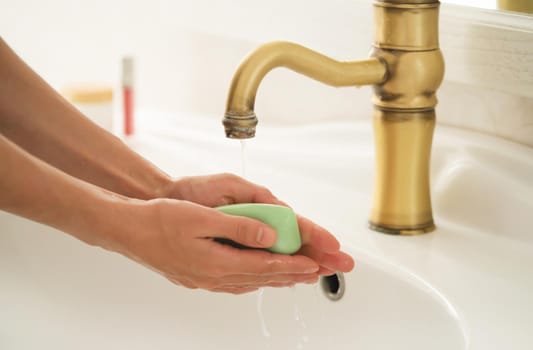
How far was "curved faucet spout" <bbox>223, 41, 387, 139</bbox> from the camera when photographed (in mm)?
664

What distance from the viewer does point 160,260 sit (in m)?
0.58

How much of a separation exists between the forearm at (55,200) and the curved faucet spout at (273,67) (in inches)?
4.7

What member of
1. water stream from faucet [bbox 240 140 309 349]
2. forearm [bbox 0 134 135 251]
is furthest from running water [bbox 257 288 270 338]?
forearm [bbox 0 134 135 251]

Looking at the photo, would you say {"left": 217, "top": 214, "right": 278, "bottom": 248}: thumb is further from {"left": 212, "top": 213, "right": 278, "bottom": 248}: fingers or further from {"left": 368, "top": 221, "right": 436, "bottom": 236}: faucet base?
{"left": 368, "top": 221, "right": 436, "bottom": 236}: faucet base

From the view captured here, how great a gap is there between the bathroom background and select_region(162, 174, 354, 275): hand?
24cm

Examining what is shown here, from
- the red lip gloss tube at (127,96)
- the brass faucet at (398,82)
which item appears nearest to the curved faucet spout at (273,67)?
the brass faucet at (398,82)

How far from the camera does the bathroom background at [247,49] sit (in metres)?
0.80

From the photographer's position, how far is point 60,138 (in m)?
0.74

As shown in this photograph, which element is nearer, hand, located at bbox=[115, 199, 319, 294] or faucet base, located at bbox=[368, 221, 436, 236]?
hand, located at bbox=[115, 199, 319, 294]

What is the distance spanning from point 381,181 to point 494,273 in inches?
4.9

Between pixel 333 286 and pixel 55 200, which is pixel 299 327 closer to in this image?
pixel 333 286

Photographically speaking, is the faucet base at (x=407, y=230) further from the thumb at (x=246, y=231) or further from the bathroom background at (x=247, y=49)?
the thumb at (x=246, y=231)

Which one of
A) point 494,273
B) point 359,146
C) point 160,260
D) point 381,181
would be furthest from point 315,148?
point 160,260

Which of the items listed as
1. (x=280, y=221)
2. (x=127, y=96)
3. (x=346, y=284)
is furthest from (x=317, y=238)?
(x=127, y=96)
